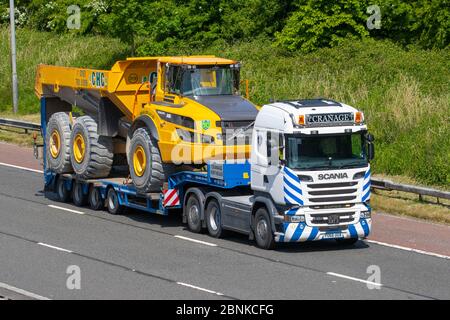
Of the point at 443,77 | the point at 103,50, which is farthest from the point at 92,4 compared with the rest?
the point at 443,77

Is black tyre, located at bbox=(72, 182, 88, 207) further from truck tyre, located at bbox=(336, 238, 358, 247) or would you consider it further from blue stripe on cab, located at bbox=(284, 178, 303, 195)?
blue stripe on cab, located at bbox=(284, 178, 303, 195)

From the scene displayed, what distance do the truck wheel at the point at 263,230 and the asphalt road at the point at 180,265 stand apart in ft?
0.70

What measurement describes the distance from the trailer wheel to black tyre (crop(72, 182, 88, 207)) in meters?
0.31

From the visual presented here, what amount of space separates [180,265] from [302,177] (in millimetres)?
2804

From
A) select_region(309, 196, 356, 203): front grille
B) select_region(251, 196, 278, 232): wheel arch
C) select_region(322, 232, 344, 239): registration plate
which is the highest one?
select_region(309, 196, 356, 203): front grille

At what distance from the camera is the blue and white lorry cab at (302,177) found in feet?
66.0

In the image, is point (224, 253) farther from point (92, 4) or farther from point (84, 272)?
point (92, 4)

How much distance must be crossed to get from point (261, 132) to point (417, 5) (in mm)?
18659

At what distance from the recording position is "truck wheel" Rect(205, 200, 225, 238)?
22094mm

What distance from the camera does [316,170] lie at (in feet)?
66.0

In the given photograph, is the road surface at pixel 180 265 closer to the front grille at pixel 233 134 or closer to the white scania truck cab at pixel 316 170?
the white scania truck cab at pixel 316 170

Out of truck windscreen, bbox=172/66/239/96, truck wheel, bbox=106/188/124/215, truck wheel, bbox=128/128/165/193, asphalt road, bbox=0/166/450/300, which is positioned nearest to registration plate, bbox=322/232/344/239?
asphalt road, bbox=0/166/450/300
